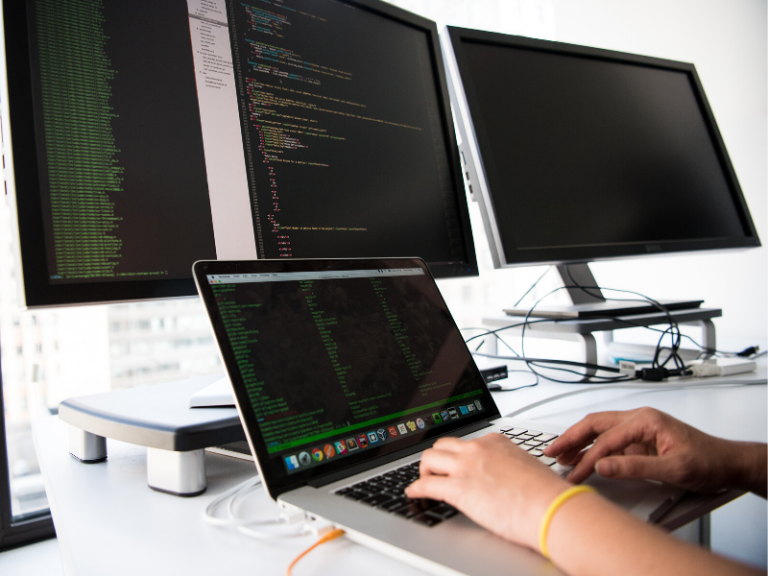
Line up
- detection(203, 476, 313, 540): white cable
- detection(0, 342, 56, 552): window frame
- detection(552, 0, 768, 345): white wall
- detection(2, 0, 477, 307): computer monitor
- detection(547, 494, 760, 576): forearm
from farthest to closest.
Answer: detection(552, 0, 768, 345): white wall
detection(0, 342, 56, 552): window frame
detection(2, 0, 477, 307): computer monitor
detection(203, 476, 313, 540): white cable
detection(547, 494, 760, 576): forearm

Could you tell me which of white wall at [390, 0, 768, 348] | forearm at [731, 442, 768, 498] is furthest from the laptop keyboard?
white wall at [390, 0, 768, 348]

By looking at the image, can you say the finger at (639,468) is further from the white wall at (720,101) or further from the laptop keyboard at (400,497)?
the white wall at (720,101)

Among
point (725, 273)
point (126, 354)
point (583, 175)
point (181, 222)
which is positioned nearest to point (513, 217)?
point (583, 175)

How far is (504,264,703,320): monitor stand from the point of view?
39.2 inches

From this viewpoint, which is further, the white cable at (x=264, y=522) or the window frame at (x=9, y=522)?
the window frame at (x=9, y=522)

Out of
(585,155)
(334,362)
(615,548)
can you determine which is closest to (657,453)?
(615,548)

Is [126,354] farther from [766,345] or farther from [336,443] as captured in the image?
[766,345]

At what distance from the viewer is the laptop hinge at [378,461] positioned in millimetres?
436

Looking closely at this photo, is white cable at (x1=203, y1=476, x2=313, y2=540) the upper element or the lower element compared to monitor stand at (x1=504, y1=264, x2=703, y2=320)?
lower

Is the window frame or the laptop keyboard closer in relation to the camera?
the laptop keyboard

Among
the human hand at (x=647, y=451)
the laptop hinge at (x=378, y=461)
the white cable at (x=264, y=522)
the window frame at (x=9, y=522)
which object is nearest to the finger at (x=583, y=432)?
the human hand at (x=647, y=451)

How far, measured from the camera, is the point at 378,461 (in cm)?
48

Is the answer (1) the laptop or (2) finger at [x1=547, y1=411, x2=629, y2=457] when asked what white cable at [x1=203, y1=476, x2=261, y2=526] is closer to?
(1) the laptop

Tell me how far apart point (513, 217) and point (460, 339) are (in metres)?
0.40
